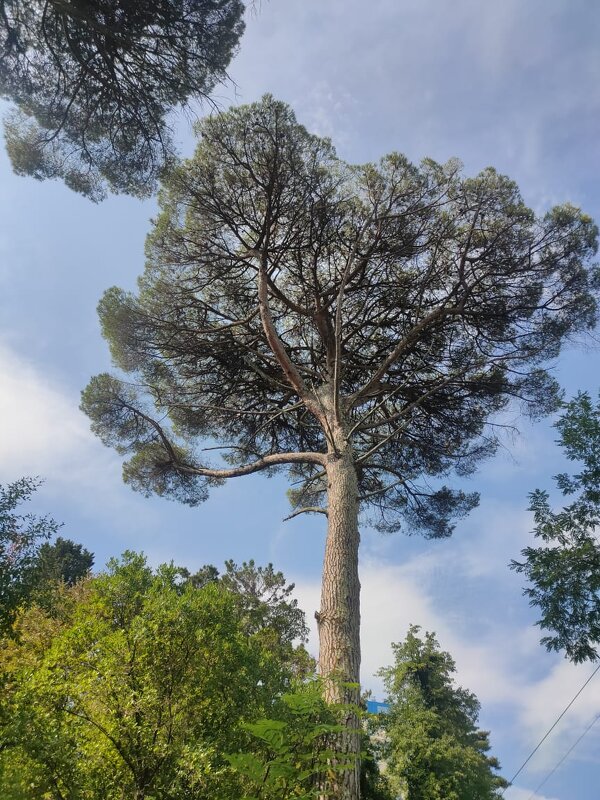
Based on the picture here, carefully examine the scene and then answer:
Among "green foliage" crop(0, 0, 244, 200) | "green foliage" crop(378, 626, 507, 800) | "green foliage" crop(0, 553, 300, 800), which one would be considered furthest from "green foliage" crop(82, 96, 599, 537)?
"green foliage" crop(378, 626, 507, 800)

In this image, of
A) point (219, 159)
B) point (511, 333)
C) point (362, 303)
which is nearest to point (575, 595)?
point (511, 333)

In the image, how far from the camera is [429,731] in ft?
52.6

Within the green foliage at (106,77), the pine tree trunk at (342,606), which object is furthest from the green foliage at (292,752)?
the green foliage at (106,77)

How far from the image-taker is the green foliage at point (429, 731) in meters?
15.0

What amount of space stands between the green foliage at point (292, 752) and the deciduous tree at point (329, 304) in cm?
470

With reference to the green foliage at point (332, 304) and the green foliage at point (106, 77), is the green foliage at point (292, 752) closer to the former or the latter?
the green foliage at point (332, 304)

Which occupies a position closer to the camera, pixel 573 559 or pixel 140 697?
pixel 140 697

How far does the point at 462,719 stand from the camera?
1761 cm

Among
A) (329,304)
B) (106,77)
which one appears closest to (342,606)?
(329,304)

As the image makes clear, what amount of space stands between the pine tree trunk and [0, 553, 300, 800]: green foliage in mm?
715

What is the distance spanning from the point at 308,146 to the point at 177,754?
27.9ft

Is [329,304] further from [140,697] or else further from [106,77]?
[140,697]

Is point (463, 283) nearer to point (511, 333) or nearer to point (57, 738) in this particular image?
point (511, 333)

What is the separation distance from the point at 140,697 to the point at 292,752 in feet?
3.73
